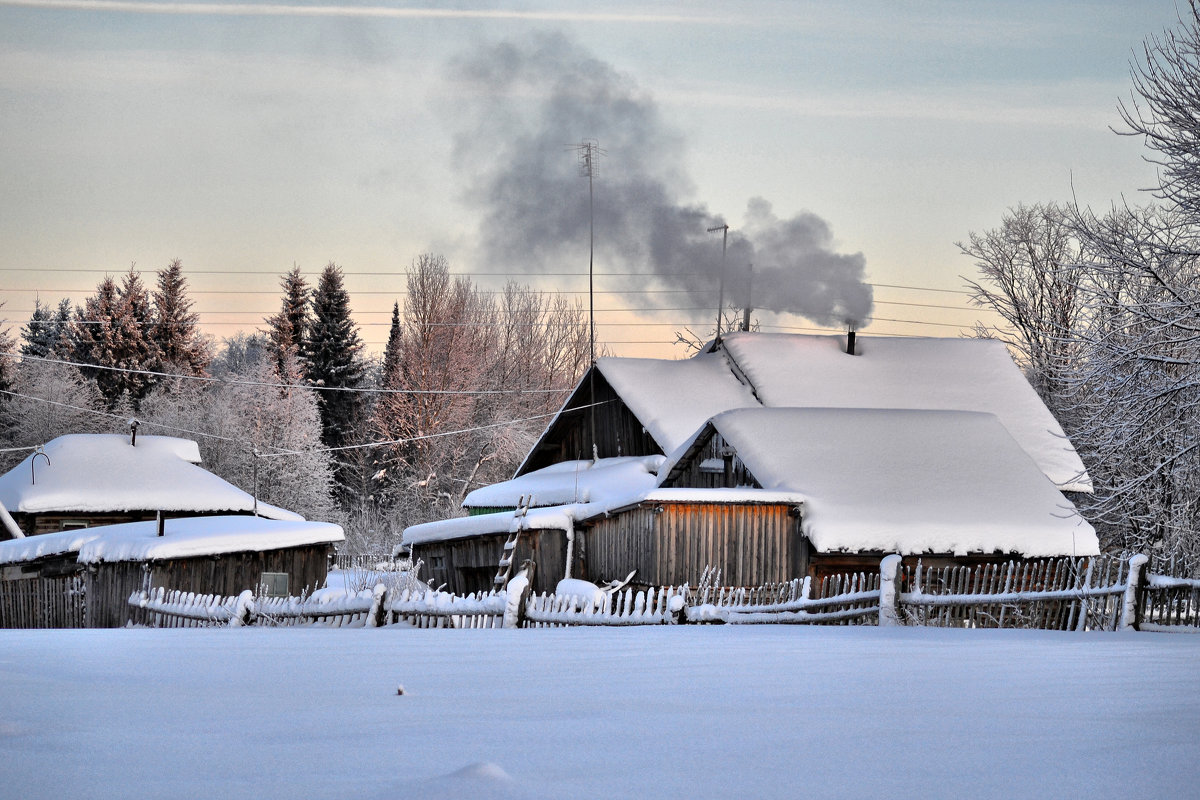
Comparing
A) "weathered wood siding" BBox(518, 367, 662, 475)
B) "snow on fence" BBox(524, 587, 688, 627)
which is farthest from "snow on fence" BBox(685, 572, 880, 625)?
"weathered wood siding" BBox(518, 367, 662, 475)

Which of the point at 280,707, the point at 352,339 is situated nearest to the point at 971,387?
the point at 280,707

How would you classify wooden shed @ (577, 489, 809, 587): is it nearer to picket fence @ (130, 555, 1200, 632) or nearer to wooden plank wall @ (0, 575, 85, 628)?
picket fence @ (130, 555, 1200, 632)

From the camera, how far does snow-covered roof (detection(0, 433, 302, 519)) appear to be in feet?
117

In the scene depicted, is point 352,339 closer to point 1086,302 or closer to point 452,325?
point 452,325

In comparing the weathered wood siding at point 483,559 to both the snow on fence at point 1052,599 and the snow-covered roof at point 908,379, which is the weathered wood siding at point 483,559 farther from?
the snow on fence at point 1052,599

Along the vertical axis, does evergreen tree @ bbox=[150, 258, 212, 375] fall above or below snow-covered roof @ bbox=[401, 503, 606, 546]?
above

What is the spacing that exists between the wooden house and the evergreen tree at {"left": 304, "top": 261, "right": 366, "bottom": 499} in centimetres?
3948

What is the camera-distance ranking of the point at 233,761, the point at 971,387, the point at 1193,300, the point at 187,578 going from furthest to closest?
1. the point at 971,387
2. the point at 187,578
3. the point at 1193,300
4. the point at 233,761

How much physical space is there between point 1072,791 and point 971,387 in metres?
27.3

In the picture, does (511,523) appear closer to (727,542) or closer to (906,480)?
(727,542)

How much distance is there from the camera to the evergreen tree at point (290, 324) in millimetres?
63341

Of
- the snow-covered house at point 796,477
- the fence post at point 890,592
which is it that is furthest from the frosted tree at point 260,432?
the fence post at point 890,592

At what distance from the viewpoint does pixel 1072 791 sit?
3.83m

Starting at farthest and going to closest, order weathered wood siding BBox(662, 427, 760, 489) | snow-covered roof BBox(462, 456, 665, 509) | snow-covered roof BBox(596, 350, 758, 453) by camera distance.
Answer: snow-covered roof BBox(596, 350, 758, 453)
snow-covered roof BBox(462, 456, 665, 509)
weathered wood siding BBox(662, 427, 760, 489)
